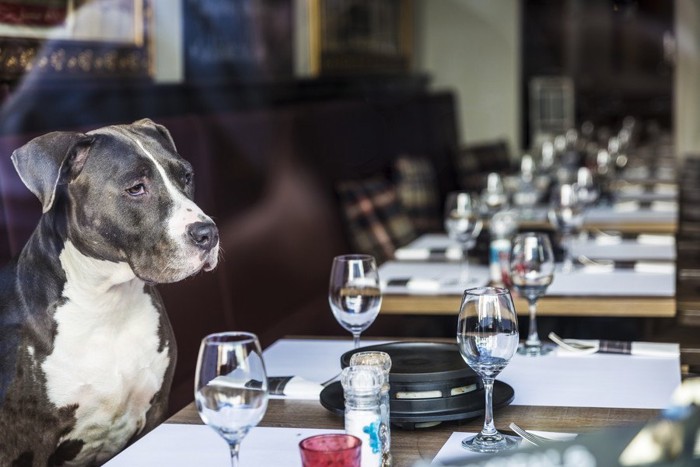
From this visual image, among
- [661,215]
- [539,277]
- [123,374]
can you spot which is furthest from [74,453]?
[661,215]

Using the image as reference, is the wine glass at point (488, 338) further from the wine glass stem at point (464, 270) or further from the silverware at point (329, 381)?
the wine glass stem at point (464, 270)

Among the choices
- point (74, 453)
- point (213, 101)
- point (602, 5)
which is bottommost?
point (74, 453)

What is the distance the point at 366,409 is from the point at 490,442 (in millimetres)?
204

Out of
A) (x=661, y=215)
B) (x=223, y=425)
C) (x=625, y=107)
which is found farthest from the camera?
(x=625, y=107)

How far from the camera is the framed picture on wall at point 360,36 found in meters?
5.90

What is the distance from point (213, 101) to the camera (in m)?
4.48

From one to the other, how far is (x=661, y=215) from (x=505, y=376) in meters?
2.57

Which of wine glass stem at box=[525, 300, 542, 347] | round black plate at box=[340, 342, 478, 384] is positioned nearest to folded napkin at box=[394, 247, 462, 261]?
wine glass stem at box=[525, 300, 542, 347]

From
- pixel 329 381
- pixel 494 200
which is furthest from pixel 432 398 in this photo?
pixel 494 200

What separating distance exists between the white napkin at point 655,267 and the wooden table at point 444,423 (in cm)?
131

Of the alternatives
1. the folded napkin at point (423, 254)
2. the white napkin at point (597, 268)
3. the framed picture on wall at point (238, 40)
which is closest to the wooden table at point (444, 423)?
the white napkin at point (597, 268)

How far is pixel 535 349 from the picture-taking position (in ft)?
7.04

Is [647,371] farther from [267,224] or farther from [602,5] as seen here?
[602,5]

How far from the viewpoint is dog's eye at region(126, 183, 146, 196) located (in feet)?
6.13
